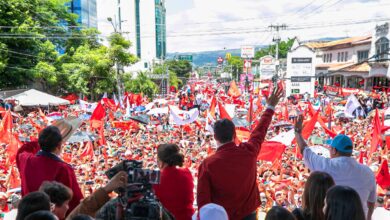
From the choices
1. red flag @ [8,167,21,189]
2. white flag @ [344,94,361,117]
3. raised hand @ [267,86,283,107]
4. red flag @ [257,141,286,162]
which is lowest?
red flag @ [8,167,21,189]

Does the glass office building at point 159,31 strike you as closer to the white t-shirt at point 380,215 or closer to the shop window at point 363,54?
the shop window at point 363,54

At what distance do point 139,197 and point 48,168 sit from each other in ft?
3.31

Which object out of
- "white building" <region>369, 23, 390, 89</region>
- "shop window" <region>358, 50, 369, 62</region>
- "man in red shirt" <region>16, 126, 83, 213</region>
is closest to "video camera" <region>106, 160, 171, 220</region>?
"man in red shirt" <region>16, 126, 83, 213</region>

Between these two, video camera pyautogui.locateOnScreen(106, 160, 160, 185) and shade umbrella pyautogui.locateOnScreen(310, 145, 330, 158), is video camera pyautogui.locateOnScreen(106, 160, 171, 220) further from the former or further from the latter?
shade umbrella pyautogui.locateOnScreen(310, 145, 330, 158)

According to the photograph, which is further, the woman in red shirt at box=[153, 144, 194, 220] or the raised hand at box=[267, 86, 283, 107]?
the raised hand at box=[267, 86, 283, 107]

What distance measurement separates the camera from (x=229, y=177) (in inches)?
105

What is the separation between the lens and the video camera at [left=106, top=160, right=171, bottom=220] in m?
1.88

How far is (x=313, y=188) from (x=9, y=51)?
24509mm

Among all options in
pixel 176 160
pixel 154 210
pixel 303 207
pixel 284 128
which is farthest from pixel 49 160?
pixel 284 128

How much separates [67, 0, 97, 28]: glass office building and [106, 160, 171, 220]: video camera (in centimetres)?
5691

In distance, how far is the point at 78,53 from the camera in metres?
28.4

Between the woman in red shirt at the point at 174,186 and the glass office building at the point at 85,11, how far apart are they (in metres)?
56.1

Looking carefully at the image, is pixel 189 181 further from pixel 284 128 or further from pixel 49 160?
pixel 284 128

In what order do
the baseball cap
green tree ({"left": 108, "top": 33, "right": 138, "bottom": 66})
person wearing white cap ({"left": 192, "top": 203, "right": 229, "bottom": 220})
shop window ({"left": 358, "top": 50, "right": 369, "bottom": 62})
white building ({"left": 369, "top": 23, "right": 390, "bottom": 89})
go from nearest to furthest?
person wearing white cap ({"left": 192, "top": 203, "right": 229, "bottom": 220}) → the baseball cap → green tree ({"left": 108, "top": 33, "right": 138, "bottom": 66}) → white building ({"left": 369, "top": 23, "right": 390, "bottom": 89}) → shop window ({"left": 358, "top": 50, "right": 369, "bottom": 62})
